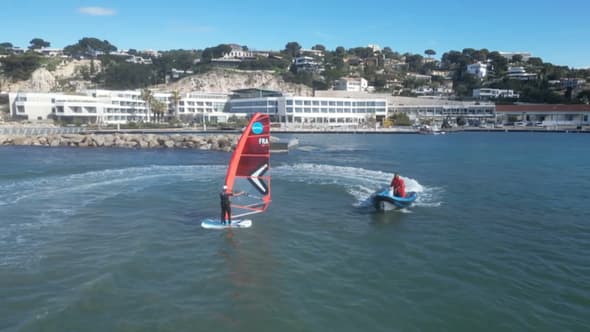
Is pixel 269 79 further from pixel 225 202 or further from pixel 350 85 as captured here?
pixel 225 202

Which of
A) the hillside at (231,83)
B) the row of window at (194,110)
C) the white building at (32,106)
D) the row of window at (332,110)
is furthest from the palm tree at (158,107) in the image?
the hillside at (231,83)

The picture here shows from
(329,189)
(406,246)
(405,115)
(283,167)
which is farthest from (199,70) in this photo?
(406,246)

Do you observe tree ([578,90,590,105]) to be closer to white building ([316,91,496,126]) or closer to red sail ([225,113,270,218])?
white building ([316,91,496,126])

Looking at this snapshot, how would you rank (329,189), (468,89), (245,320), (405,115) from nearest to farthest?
(245,320)
(329,189)
(405,115)
(468,89)

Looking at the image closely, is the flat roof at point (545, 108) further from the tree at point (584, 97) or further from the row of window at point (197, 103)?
the row of window at point (197, 103)

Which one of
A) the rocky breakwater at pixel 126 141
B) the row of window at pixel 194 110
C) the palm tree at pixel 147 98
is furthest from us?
the row of window at pixel 194 110

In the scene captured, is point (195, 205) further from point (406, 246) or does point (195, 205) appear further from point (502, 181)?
point (502, 181)
